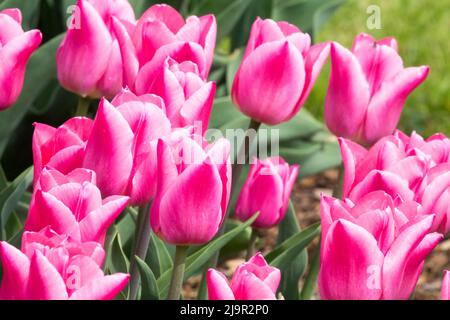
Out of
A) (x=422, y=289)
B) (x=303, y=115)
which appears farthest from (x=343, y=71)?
(x=422, y=289)

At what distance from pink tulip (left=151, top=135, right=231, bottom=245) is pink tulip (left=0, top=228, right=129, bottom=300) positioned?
0.54 ft

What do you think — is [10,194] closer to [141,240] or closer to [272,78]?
[141,240]

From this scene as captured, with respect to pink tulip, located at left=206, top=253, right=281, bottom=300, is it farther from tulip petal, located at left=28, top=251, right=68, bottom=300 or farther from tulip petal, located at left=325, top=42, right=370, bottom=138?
tulip petal, located at left=325, top=42, right=370, bottom=138

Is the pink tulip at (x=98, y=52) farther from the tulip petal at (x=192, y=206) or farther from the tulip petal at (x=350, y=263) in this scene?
the tulip petal at (x=350, y=263)

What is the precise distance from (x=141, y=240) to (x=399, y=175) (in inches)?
13.4

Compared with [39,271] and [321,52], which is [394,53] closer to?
[321,52]

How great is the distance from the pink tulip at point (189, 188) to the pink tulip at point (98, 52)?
31 centimetres

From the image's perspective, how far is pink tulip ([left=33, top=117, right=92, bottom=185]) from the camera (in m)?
1.24

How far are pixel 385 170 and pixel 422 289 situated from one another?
154 cm

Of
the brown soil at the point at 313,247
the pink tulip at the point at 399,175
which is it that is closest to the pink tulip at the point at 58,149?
the pink tulip at the point at 399,175

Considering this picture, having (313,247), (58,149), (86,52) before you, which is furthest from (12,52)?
(313,247)

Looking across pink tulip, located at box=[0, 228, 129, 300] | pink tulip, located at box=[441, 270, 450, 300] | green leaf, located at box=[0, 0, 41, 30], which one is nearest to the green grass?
green leaf, located at box=[0, 0, 41, 30]

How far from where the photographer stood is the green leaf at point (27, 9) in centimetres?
205

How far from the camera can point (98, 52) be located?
1520 mm
